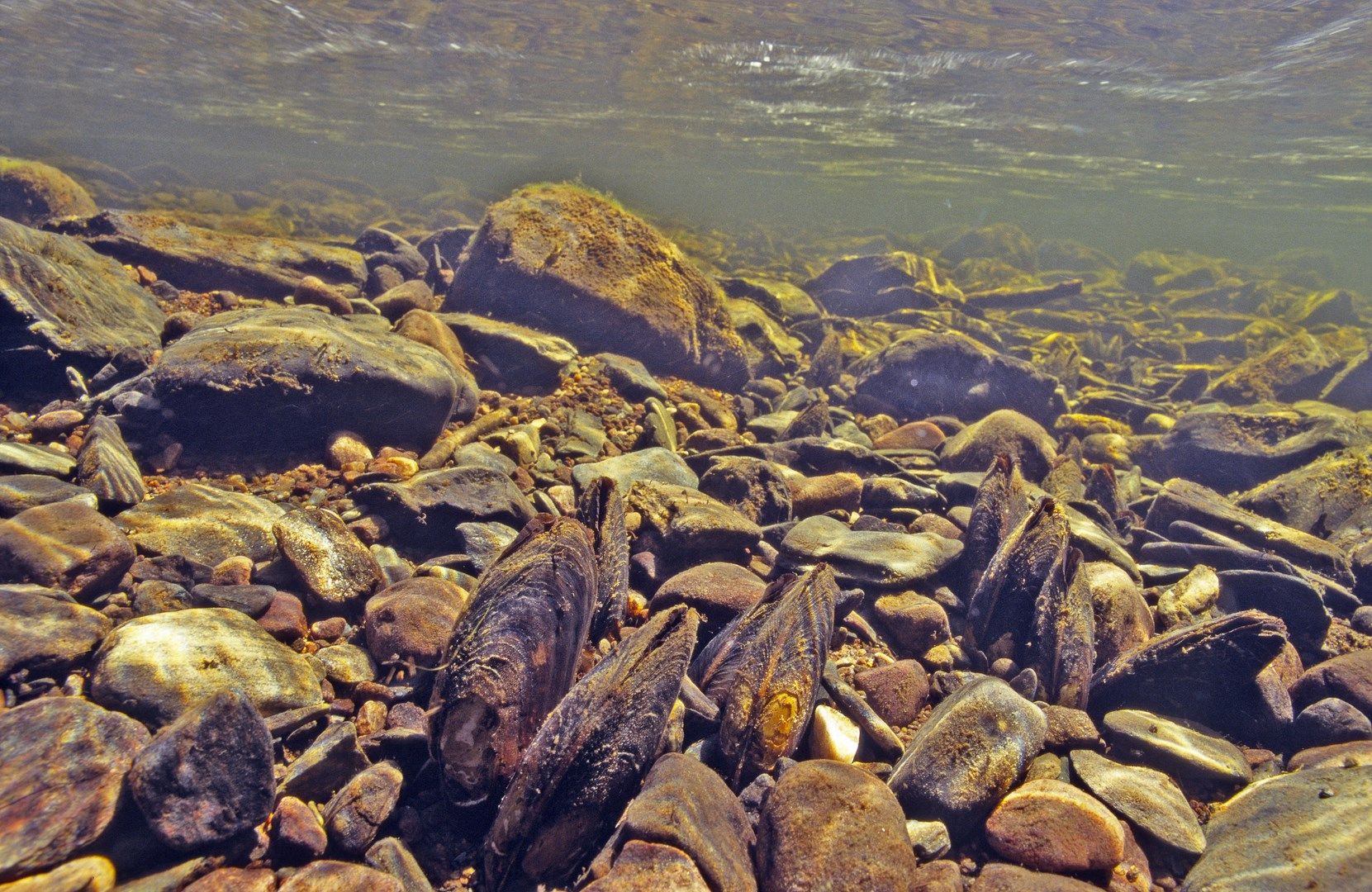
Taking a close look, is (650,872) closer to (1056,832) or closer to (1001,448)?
(1056,832)

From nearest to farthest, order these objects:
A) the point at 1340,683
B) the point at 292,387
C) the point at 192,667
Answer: the point at 192,667
the point at 1340,683
the point at 292,387

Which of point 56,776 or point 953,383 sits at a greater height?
point 56,776

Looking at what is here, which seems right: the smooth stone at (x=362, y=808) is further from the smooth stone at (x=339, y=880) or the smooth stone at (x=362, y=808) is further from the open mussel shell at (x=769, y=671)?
the open mussel shell at (x=769, y=671)

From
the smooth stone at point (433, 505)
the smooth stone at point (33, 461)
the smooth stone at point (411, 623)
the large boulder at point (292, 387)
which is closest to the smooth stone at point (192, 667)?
the smooth stone at point (411, 623)

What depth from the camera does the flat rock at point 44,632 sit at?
2.54 meters

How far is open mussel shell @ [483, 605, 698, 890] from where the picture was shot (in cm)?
221

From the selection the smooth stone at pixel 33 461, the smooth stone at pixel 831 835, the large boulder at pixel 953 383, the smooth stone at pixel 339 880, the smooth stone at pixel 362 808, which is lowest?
the large boulder at pixel 953 383

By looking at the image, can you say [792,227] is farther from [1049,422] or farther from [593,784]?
[593,784]

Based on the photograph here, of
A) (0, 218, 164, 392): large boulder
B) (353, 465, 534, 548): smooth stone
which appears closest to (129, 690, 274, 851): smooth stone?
(353, 465, 534, 548): smooth stone

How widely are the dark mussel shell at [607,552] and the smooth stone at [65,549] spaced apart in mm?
2272

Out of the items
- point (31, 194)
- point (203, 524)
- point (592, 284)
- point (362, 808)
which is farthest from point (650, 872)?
point (31, 194)

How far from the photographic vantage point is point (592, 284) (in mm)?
7703

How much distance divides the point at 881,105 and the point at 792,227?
12559mm

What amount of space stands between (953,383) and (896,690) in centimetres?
646
